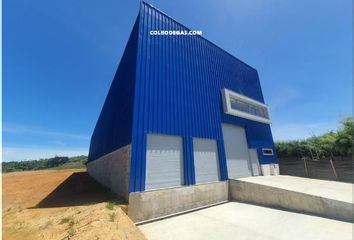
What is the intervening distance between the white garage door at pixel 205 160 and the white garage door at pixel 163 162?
47.3 inches

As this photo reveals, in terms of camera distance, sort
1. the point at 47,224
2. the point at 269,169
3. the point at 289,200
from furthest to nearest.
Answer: the point at 269,169, the point at 289,200, the point at 47,224

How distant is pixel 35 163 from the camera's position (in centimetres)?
7056

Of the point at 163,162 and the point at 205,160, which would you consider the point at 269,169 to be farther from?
the point at 163,162

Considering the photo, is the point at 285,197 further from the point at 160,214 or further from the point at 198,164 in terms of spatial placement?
the point at 160,214

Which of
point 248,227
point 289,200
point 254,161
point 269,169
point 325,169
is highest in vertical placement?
point 254,161

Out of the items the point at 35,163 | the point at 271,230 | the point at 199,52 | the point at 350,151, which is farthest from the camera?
the point at 35,163

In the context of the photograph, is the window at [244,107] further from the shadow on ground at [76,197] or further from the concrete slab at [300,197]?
the shadow on ground at [76,197]

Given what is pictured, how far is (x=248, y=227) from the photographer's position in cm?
671

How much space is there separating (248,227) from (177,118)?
5.89 meters

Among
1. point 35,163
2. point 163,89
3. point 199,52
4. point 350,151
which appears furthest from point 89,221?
point 35,163

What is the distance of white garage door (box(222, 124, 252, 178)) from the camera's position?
42.1ft

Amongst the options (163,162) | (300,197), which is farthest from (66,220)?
(300,197)

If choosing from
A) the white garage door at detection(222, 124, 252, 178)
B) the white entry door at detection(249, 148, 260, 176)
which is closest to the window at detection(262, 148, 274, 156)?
the white entry door at detection(249, 148, 260, 176)

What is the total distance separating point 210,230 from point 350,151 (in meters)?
20.5
